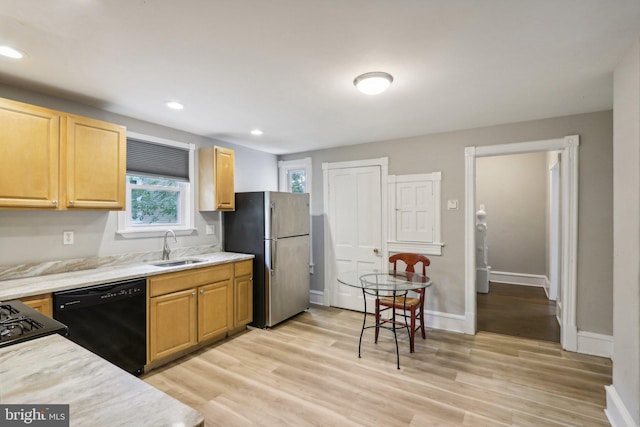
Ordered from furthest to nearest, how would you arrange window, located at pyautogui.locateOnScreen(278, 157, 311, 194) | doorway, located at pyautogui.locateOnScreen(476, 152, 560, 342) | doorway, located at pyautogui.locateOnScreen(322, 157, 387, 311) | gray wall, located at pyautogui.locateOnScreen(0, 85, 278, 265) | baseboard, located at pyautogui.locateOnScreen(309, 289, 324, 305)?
doorway, located at pyautogui.locateOnScreen(476, 152, 560, 342), window, located at pyautogui.locateOnScreen(278, 157, 311, 194), baseboard, located at pyautogui.locateOnScreen(309, 289, 324, 305), doorway, located at pyautogui.locateOnScreen(322, 157, 387, 311), gray wall, located at pyautogui.locateOnScreen(0, 85, 278, 265)

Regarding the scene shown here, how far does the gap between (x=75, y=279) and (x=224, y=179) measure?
1836 millimetres

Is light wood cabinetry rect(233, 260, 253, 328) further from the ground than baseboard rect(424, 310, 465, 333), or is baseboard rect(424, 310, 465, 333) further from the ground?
Result: light wood cabinetry rect(233, 260, 253, 328)

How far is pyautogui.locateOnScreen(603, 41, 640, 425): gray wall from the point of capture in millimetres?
1772

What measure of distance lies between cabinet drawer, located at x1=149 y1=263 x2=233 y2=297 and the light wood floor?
0.72 m

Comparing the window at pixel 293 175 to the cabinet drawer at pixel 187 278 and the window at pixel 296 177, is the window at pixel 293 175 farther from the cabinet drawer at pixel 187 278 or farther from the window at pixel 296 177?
the cabinet drawer at pixel 187 278

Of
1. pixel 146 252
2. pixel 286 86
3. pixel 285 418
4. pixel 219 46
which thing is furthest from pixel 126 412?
pixel 146 252

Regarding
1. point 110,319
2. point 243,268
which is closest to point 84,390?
point 110,319

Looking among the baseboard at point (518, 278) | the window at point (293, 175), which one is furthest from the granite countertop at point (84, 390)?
the baseboard at point (518, 278)

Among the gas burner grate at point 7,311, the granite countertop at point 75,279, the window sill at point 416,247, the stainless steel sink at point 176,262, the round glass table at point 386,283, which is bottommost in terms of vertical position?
the round glass table at point 386,283

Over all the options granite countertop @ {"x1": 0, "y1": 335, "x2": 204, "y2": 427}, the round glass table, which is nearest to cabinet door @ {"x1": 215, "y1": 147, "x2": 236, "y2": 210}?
the round glass table

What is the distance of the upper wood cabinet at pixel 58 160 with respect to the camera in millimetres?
2141

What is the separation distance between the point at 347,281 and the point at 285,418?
1.33m

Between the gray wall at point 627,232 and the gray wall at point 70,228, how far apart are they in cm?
391

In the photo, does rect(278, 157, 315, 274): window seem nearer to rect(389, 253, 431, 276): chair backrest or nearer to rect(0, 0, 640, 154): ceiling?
rect(389, 253, 431, 276): chair backrest
